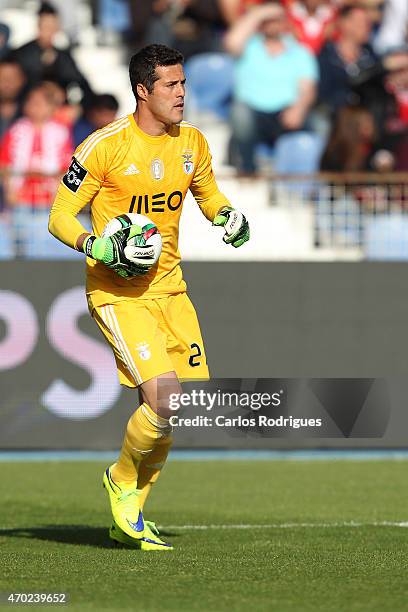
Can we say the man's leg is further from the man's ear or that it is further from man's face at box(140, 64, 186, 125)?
the man's ear

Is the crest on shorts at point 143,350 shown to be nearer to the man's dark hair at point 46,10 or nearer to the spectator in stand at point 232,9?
the man's dark hair at point 46,10

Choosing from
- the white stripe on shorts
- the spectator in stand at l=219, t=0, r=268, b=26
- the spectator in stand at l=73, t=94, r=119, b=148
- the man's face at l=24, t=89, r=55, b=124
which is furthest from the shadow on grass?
the spectator in stand at l=219, t=0, r=268, b=26

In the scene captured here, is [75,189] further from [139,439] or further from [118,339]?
[139,439]

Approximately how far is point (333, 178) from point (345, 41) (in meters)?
4.16

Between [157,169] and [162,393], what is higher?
[157,169]

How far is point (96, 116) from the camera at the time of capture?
1527cm

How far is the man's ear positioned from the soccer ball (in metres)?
0.70

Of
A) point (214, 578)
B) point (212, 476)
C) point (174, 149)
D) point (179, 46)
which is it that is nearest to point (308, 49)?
point (179, 46)

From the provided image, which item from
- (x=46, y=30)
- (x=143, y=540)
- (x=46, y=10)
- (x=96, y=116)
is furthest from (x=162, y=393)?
(x=46, y=10)

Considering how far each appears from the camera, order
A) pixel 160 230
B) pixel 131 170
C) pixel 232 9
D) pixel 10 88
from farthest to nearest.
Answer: pixel 232 9, pixel 10 88, pixel 160 230, pixel 131 170

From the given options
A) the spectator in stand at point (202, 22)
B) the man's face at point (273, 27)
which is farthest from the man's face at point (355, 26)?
the spectator in stand at point (202, 22)

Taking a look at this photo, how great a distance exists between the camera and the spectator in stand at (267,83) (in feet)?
52.4

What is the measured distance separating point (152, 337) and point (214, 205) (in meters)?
0.93

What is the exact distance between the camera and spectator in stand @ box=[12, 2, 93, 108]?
52.5ft
